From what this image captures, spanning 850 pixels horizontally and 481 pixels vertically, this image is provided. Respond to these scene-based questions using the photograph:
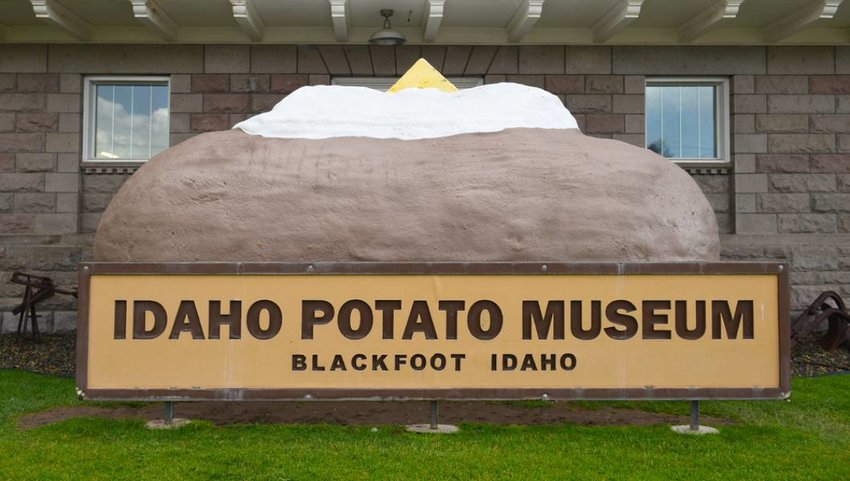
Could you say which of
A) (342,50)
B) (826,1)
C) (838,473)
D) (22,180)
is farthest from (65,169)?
(826,1)

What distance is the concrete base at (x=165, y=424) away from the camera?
14.4 feet

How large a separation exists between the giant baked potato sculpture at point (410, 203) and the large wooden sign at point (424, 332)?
0.68 feet

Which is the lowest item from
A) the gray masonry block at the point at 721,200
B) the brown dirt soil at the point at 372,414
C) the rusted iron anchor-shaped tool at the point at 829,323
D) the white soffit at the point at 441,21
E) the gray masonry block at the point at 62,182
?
the brown dirt soil at the point at 372,414

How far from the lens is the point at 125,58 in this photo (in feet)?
29.5

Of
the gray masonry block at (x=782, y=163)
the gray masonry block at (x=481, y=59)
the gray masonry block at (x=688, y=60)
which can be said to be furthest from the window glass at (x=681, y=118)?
the gray masonry block at (x=481, y=59)

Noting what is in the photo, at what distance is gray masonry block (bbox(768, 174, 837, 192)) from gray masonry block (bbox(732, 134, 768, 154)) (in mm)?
378

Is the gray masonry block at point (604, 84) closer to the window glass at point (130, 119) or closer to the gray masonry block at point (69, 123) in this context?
the window glass at point (130, 119)

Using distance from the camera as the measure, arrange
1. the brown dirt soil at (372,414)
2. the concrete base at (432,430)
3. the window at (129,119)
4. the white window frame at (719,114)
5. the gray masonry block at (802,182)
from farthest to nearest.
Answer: the window at (129,119), the white window frame at (719,114), the gray masonry block at (802,182), the brown dirt soil at (372,414), the concrete base at (432,430)

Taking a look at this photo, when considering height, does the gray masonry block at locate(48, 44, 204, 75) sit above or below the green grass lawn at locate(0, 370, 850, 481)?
above

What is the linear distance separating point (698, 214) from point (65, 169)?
7.54 metres

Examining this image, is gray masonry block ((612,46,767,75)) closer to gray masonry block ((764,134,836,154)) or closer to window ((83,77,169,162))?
gray masonry block ((764,134,836,154))

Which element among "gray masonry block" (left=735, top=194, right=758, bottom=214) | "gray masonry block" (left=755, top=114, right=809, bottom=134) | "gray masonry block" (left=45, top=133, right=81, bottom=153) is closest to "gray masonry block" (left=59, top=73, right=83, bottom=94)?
"gray masonry block" (left=45, top=133, right=81, bottom=153)

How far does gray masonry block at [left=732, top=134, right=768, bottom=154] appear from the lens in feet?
29.7

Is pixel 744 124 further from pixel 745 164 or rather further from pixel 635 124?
pixel 635 124
